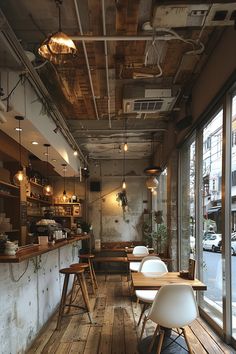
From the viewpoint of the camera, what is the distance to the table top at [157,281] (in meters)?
3.29

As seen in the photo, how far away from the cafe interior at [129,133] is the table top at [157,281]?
21 millimetres

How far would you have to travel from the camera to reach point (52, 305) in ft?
16.0

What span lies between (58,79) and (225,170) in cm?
260

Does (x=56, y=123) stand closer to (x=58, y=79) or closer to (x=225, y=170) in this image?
(x=58, y=79)

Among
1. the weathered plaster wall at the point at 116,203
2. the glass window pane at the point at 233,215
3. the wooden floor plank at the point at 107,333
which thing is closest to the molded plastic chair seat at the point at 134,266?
the wooden floor plank at the point at 107,333

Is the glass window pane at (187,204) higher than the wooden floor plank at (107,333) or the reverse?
higher

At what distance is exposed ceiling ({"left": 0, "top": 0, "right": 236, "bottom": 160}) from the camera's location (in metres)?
2.81

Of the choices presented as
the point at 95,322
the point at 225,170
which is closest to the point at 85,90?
the point at 225,170

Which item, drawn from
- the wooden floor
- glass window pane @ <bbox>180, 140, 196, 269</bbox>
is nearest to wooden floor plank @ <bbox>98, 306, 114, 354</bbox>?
the wooden floor

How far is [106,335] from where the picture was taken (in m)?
4.02

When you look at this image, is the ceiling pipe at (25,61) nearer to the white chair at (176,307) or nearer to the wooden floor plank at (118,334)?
the white chair at (176,307)

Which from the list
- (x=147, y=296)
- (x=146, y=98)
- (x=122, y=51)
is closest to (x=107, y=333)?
(x=147, y=296)

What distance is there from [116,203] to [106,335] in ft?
21.3

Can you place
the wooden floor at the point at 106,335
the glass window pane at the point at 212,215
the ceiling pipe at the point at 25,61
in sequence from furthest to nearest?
the glass window pane at the point at 212,215, the wooden floor at the point at 106,335, the ceiling pipe at the point at 25,61
